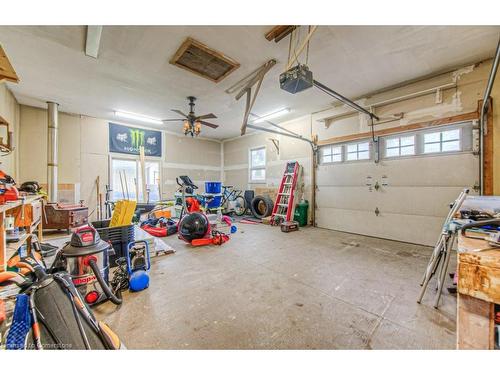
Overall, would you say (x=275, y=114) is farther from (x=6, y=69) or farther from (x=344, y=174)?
(x=6, y=69)

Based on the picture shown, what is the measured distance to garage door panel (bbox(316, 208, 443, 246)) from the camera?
375cm

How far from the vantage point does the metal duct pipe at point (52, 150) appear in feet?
15.9

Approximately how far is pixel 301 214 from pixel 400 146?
2.77 metres

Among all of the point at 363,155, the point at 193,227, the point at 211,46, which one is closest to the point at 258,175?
the point at 363,155

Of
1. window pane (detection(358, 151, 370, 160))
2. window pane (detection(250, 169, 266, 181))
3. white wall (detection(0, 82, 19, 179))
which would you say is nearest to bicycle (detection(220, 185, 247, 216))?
window pane (detection(250, 169, 266, 181))

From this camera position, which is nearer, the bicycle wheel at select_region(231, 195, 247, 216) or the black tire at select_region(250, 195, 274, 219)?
the black tire at select_region(250, 195, 274, 219)

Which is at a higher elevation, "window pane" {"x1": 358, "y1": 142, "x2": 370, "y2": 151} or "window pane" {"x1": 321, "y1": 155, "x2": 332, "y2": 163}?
"window pane" {"x1": 358, "y1": 142, "x2": 370, "y2": 151}

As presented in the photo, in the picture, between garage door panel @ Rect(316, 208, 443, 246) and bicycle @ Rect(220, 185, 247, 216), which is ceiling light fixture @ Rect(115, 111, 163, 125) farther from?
garage door panel @ Rect(316, 208, 443, 246)

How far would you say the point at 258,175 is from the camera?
25.2 ft

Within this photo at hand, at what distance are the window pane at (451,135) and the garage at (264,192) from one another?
25mm

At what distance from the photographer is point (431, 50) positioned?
2.94 metres
